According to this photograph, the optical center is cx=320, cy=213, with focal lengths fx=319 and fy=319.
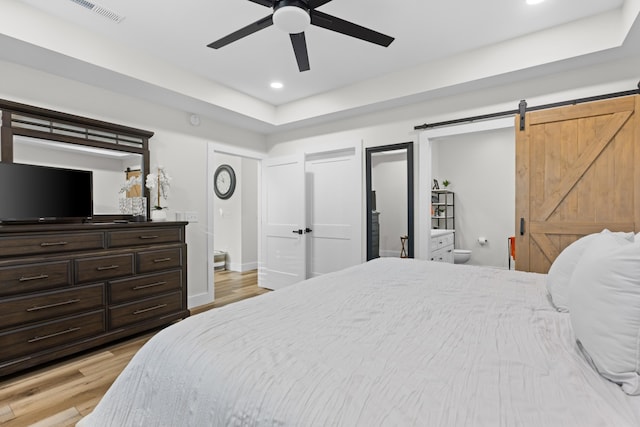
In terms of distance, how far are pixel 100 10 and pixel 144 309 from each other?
2.46 meters

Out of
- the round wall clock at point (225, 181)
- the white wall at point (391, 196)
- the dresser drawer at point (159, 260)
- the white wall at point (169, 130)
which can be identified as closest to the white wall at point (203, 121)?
the white wall at point (169, 130)

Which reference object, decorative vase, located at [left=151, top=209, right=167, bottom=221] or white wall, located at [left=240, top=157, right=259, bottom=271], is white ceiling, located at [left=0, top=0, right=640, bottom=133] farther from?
white wall, located at [left=240, top=157, right=259, bottom=271]

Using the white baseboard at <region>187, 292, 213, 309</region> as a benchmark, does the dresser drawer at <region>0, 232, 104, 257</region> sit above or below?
above

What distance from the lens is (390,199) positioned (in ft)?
16.0

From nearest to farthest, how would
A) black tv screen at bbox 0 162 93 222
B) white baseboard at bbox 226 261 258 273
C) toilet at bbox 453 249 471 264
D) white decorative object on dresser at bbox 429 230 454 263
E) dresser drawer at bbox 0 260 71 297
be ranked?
dresser drawer at bbox 0 260 71 297 < black tv screen at bbox 0 162 93 222 < white decorative object on dresser at bbox 429 230 454 263 < toilet at bbox 453 249 471 264 < white baseboard at bbox 226 261 258 273

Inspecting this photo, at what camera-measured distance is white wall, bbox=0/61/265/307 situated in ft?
8.92

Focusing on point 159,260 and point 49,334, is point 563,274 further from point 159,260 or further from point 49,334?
point 49,334

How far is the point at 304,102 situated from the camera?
4199 millimetres

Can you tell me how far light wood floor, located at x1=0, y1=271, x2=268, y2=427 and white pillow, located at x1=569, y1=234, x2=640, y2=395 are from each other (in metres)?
2.43

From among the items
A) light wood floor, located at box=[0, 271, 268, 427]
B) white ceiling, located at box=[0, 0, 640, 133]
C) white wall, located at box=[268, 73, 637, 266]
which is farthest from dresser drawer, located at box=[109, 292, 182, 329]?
white wall, located at box=[268, 73, 637, 266]

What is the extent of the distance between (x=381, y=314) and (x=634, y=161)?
2.56m

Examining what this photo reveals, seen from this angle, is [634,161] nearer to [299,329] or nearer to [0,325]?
[299,329]

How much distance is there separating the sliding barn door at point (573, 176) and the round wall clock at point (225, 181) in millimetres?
4945

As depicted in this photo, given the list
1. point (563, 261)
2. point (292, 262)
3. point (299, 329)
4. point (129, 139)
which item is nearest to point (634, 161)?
point (563, 261)
